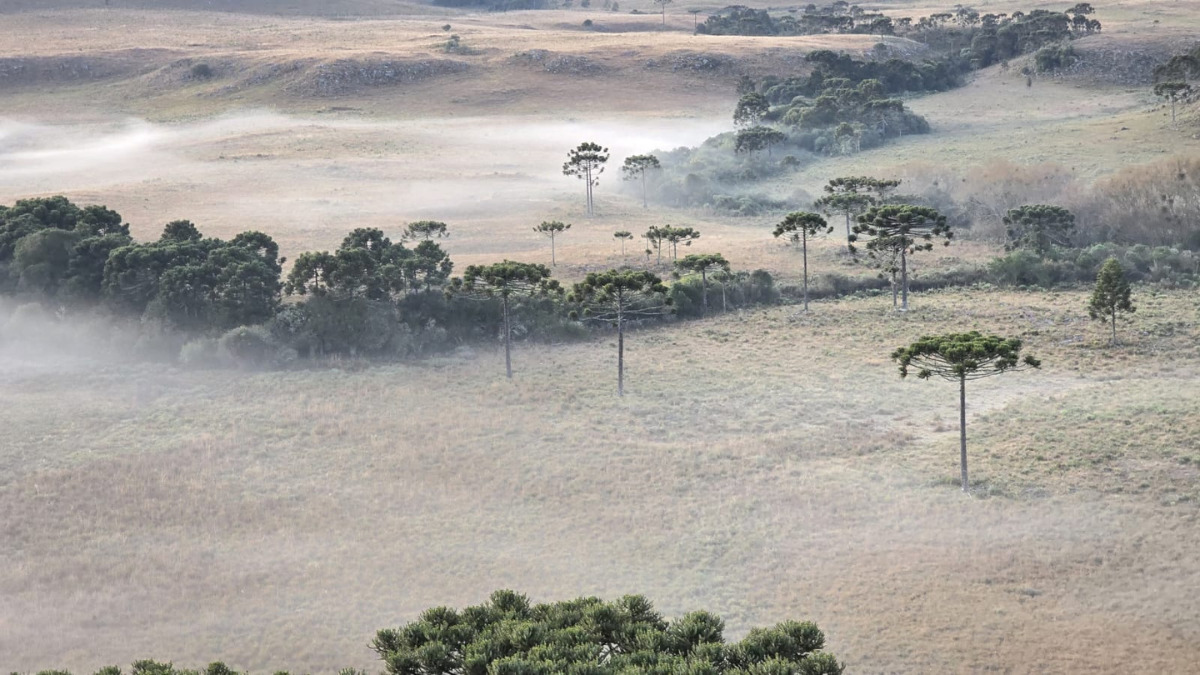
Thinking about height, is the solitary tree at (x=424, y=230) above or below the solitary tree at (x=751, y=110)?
below

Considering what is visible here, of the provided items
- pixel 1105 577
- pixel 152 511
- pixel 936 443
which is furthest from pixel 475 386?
pixel 1105 577

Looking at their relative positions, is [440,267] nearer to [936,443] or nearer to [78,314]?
[78,314]

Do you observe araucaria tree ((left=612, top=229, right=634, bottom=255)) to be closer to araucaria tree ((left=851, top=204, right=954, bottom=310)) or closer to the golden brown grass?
araucaria tree ((left=851, top=204, right=954, bottom=310))

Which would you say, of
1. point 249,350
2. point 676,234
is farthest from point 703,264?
point 249,350

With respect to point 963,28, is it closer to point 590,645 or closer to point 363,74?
point 363,74

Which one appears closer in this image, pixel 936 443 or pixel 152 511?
pixel 152 511

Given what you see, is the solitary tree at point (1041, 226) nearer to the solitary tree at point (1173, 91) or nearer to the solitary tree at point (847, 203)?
the solitary tree at point (847, 203)

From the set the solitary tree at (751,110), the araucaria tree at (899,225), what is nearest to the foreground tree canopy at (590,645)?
the araucaria tree at (899,225)

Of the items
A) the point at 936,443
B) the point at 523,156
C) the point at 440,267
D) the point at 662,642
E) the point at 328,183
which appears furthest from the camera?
the point at 523,156

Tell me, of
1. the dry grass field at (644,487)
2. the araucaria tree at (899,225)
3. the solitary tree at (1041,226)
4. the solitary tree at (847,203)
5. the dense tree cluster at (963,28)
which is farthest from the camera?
the dense tree cluster at (963,28)
